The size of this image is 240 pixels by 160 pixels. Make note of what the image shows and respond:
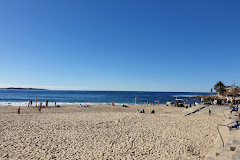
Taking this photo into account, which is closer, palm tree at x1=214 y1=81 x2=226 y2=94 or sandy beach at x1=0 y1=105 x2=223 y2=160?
sandy beach at x1=0 y1=105 x2=223 y2=160

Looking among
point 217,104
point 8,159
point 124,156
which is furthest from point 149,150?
point 217,104

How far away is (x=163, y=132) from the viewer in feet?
40.1

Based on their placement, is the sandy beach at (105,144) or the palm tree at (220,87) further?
the palm tree at (220,87)

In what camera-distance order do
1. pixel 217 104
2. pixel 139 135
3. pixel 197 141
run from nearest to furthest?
pixel 197 141, pixel 139 135, pixel 217 104

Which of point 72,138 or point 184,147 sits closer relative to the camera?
point 184,147

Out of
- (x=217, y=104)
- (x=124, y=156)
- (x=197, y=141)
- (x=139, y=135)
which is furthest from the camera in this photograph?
(x=217, y=104)

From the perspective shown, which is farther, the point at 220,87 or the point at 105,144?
the point at 220,87

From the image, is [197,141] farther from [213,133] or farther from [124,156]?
[124,156]

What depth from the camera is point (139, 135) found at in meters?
11.4

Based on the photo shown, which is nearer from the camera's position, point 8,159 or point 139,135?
point 8,159

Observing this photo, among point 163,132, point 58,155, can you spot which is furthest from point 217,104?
point 58,155

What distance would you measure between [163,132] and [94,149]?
6.03 m

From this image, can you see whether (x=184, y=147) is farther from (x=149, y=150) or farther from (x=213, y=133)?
(x=213, y=133)

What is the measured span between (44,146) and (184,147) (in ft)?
27.2
